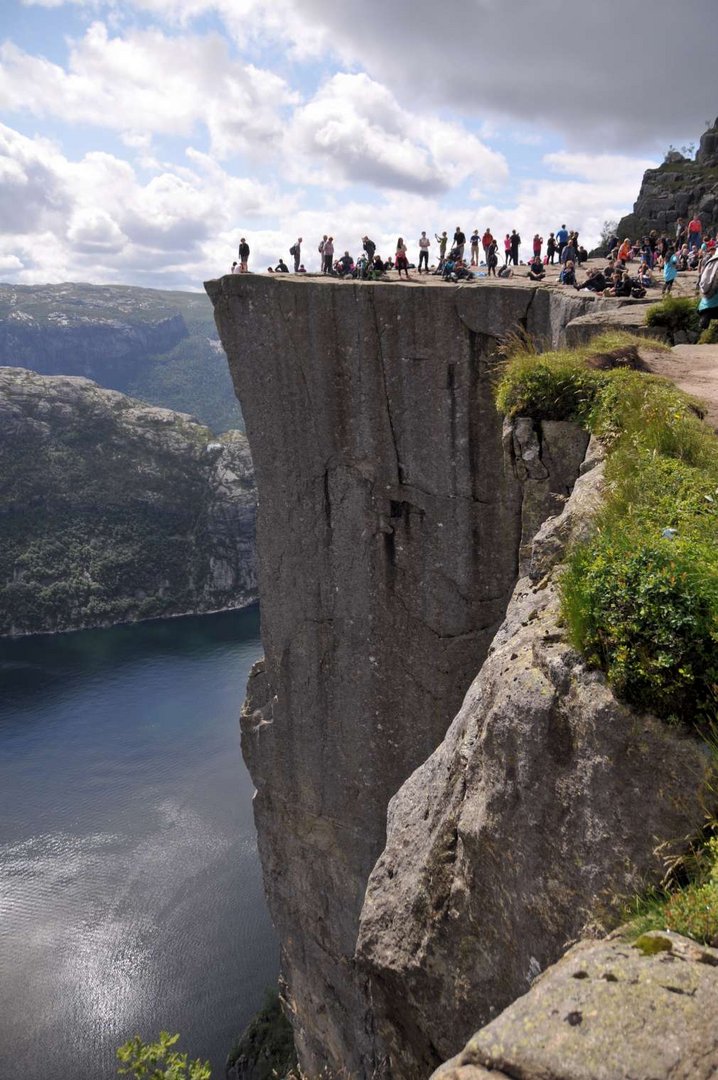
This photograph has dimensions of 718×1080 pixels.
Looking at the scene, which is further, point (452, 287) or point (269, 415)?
point (269, 415)

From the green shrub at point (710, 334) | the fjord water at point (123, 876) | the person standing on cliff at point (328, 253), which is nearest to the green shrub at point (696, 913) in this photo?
the green shrub at point (710, 334)

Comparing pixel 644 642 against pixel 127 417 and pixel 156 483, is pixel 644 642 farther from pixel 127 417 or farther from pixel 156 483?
pixel 127 417

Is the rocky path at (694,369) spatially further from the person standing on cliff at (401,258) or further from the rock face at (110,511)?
the rock face at (110,511)

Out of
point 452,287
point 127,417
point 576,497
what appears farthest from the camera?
point 127,417

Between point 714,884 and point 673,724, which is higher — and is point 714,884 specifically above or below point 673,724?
below

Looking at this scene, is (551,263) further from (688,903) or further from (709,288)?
Answer: (688,903)

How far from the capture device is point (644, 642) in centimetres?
490

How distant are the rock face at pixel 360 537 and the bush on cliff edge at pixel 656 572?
6191mm

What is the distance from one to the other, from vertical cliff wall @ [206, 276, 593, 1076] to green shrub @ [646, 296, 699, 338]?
5.51 feet

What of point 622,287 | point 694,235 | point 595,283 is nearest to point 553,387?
point 622,287

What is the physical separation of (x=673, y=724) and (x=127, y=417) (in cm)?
15622

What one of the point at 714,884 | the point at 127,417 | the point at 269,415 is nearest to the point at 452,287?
the point at 269,415

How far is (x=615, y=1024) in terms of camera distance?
11.2ft

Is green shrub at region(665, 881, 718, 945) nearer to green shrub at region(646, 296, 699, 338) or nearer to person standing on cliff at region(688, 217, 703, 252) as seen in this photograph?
green shrub at region(646, 296, 699, 338)
